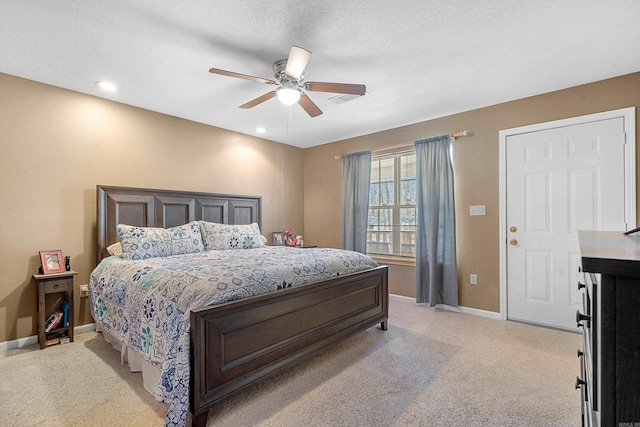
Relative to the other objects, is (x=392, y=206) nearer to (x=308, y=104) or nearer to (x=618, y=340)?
(x=308, y=104)

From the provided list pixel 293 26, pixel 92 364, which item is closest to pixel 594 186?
pixel 293 26

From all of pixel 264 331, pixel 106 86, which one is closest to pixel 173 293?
pixel 264 331

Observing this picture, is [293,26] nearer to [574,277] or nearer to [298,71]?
[298,71]

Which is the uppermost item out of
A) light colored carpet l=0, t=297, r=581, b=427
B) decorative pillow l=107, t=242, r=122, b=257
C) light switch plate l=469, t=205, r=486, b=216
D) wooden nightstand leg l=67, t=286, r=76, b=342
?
light switch plate l=469, t=205, r=486, b=216

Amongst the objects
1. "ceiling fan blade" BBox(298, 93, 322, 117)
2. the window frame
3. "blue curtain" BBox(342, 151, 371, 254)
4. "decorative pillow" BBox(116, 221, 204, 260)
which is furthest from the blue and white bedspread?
"blue curtain" BBox(342, 151, 371, 254)

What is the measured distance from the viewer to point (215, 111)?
150 inches

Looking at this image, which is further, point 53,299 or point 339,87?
point 53,299

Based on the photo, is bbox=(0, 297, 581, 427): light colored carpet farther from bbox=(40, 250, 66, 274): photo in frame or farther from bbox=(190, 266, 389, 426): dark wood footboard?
bbox=(40, 250, 66, 274): photo in frame

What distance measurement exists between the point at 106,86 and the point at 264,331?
2.91 m

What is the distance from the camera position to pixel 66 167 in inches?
124

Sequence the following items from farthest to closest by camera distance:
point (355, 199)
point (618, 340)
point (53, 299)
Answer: point (355, 199) → point (53, 299) → point (618, 340)

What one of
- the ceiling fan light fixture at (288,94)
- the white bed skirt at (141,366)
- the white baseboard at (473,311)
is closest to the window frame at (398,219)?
the white baseboard at (473,311)

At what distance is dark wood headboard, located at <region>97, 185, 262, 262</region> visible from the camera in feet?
10.9

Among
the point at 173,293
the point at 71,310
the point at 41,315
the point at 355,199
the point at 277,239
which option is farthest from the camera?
the point at 277,239
